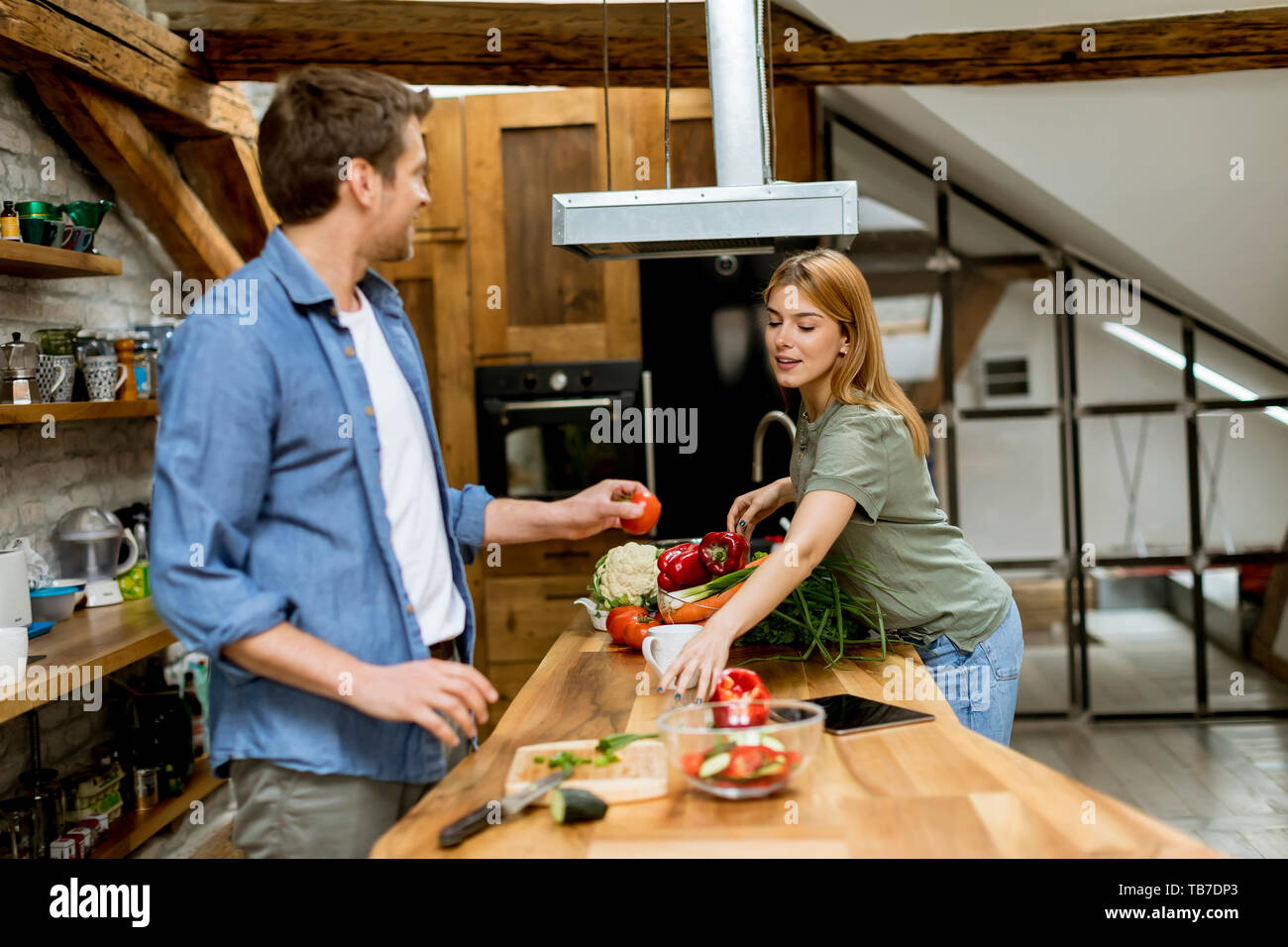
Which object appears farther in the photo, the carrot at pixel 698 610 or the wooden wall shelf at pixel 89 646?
the wooden wall shelf at pixel 89 646

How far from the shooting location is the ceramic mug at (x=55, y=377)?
9.52 feet

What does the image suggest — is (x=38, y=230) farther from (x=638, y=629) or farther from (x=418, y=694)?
(x=418, y=694)

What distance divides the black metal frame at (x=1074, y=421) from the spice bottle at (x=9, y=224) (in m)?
2.93

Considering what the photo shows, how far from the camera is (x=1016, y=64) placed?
344 centimetres

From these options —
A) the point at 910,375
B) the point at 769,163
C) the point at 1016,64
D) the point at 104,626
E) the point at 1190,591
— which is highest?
the point at 1016,64

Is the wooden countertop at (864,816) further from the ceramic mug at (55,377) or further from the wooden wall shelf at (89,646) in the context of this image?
the ceramic mug at (55,377)

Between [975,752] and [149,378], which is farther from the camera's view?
[149,378]

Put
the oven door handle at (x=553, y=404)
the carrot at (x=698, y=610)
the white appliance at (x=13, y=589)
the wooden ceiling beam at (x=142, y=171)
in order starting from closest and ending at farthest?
the carrot at (x=698, y=610), the white appliance at (x=13, y=589), the wooden ceiling beam at (x=142, y=171), the oven door handle at (x=553, y=404)

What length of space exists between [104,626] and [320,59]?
1826mm

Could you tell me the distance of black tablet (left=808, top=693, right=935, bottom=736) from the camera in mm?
1561

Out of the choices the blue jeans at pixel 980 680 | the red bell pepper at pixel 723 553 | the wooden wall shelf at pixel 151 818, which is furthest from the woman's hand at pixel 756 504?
the wooden wall shelf at pixel 151 818
